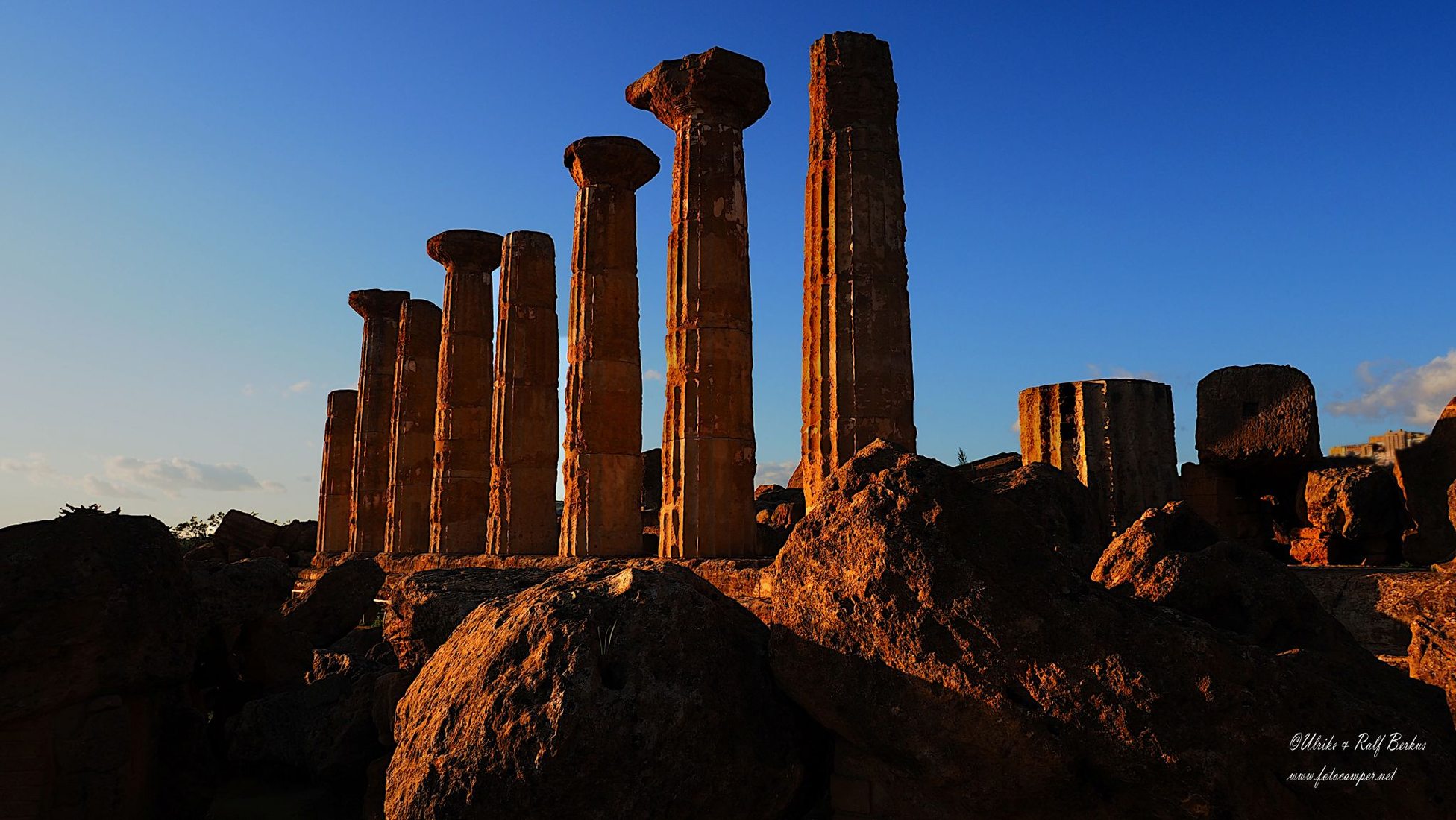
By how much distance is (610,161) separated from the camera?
1503 cm

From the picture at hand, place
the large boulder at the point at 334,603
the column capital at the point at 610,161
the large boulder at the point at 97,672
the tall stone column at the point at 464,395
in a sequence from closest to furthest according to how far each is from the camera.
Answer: the large boulder at the point at 97,672 → the large boulder at the point at 334,603 → the column capital at the point at 610,161 → the tall stone column at the point at 464,395

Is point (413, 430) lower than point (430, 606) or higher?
higher

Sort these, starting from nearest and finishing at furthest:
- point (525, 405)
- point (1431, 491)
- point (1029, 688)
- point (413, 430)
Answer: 1. point (1029, 688)
2. point (1431, 491)
3. point (525, 405)
4. point (413, 430)

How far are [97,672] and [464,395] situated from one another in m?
13.7

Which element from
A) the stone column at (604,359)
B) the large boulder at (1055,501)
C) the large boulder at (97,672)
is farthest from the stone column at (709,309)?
the large boulder at (97,672)

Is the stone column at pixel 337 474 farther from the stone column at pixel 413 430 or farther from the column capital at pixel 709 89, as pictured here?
the column capital at pixel 709 89

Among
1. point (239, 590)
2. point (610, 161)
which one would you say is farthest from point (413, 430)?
point (239, 590)

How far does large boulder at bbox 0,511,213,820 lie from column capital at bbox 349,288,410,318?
17.6 meters

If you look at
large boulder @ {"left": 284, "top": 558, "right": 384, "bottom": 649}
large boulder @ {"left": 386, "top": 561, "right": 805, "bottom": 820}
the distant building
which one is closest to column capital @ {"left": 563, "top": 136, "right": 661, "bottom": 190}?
large boulder @ {"left": 284, "top": 558, "right": 384, "bottom": 649}

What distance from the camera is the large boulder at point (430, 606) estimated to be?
6.94m

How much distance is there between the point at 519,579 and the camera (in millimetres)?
7996

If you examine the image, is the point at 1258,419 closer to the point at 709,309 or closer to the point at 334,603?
the point at 709,309

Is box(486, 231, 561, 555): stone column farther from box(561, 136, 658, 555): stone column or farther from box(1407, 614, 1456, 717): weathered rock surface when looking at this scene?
box(1407, 614, 1456, 717): weathered rock surface

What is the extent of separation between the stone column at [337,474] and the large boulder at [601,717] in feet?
66.6
